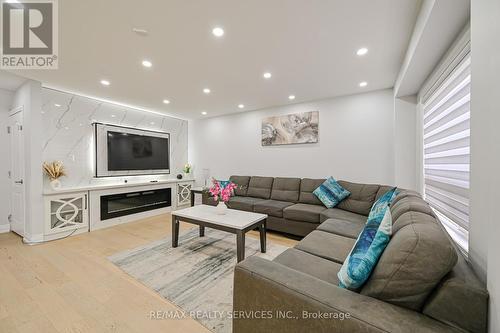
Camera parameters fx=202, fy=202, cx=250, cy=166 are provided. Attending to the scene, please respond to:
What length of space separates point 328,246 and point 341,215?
125cm

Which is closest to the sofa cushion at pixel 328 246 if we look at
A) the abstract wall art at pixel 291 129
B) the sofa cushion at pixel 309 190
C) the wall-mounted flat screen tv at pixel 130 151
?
the sofa cushion at pixel 309 190

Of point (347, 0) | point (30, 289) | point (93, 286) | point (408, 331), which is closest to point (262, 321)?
point (408, 331)

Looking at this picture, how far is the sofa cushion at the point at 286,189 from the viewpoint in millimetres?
3977

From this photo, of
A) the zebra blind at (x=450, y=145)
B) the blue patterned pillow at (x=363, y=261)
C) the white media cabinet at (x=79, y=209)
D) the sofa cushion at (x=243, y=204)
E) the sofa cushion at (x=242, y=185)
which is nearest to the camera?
the blue patterned pillow at (x=363, y=261)

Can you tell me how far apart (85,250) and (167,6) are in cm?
326

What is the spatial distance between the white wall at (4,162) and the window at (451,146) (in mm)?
6253

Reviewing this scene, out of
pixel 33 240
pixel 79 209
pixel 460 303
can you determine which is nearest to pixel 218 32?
pixel 460 303

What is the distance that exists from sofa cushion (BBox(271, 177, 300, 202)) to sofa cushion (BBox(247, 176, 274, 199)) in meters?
0.13

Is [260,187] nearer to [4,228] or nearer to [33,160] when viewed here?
[33,160]

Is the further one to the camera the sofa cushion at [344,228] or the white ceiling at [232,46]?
the sofa cushion at [344,228]

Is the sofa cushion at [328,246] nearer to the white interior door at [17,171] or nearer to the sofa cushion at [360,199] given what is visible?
the sofa cushion at [360,199]

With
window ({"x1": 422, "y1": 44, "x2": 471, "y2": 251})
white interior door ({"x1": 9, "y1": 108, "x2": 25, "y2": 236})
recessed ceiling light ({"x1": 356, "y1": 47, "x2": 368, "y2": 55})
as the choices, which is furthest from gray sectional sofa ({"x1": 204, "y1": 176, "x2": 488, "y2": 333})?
white interior door ({"x1": 9, "y1": 108, "x2": 25, "y2": 236})

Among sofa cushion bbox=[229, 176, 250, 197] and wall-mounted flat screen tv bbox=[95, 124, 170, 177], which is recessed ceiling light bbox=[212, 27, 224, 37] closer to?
sofa cushion bbox=[229, 176, 250, 197]

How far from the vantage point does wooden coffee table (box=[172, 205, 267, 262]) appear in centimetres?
237
